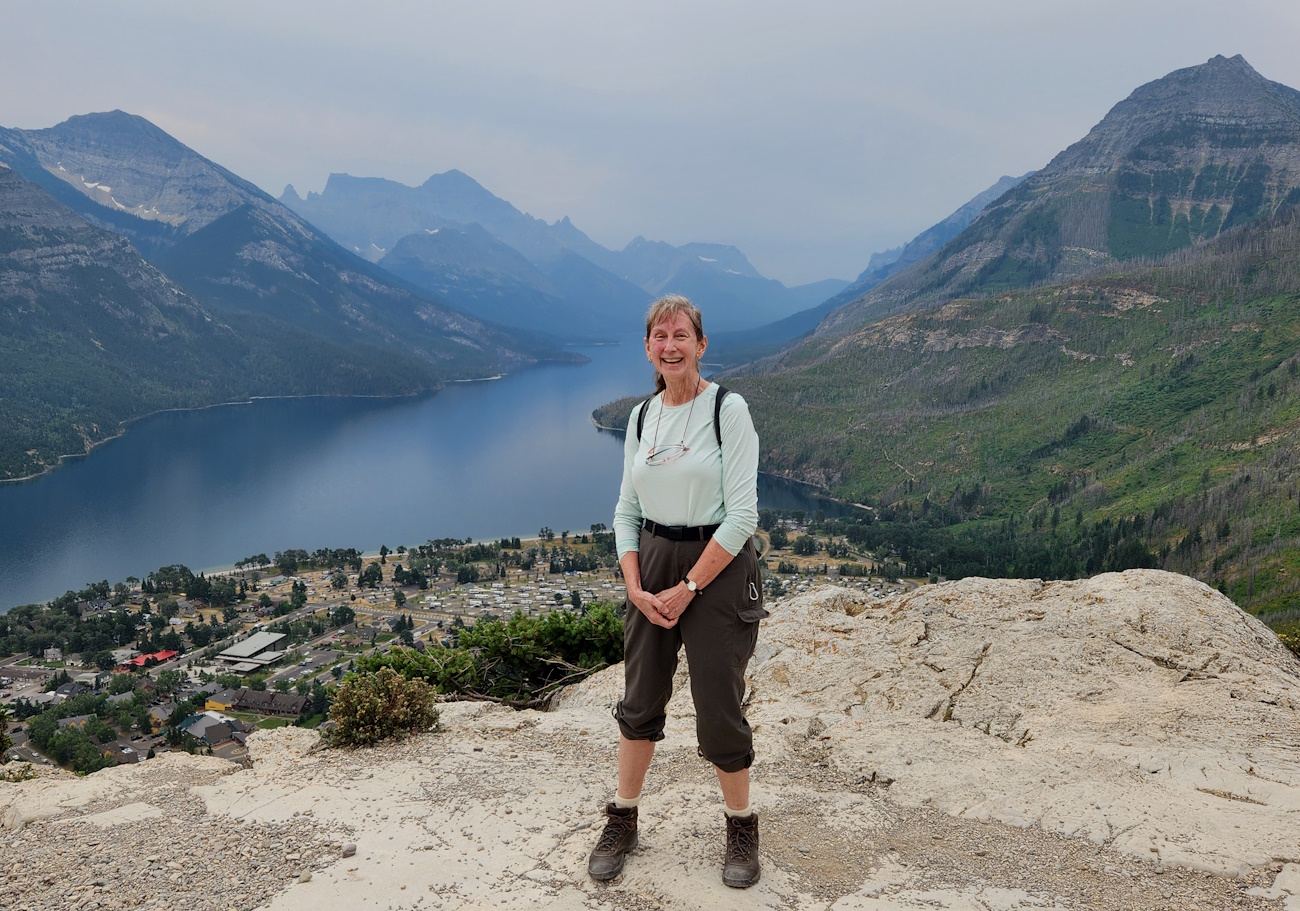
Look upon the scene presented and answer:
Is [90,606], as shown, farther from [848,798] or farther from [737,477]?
[737,477]

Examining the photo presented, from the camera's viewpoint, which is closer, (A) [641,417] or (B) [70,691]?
(A) [641,417]

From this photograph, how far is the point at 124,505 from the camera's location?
10094 centimetres

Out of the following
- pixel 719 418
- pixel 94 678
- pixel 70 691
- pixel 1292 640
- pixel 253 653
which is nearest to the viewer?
pixel 719 418

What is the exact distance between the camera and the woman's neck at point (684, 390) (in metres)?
4.16

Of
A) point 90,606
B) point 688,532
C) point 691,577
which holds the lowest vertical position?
point 90,606

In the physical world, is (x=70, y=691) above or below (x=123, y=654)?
above

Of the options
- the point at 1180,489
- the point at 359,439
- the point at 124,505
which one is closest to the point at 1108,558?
the point at 1180,489

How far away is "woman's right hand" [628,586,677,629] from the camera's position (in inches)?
155

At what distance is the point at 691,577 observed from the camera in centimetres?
388

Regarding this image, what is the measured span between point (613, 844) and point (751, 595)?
159 cm

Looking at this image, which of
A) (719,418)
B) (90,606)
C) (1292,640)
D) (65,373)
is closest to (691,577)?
(719,418)

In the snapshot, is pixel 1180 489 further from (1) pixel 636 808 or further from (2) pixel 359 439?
(2) pixel 359 439

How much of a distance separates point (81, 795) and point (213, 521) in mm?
104569

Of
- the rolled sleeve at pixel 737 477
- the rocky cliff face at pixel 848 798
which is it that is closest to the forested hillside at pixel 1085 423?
the rocky cliff face at pixel 848 798
